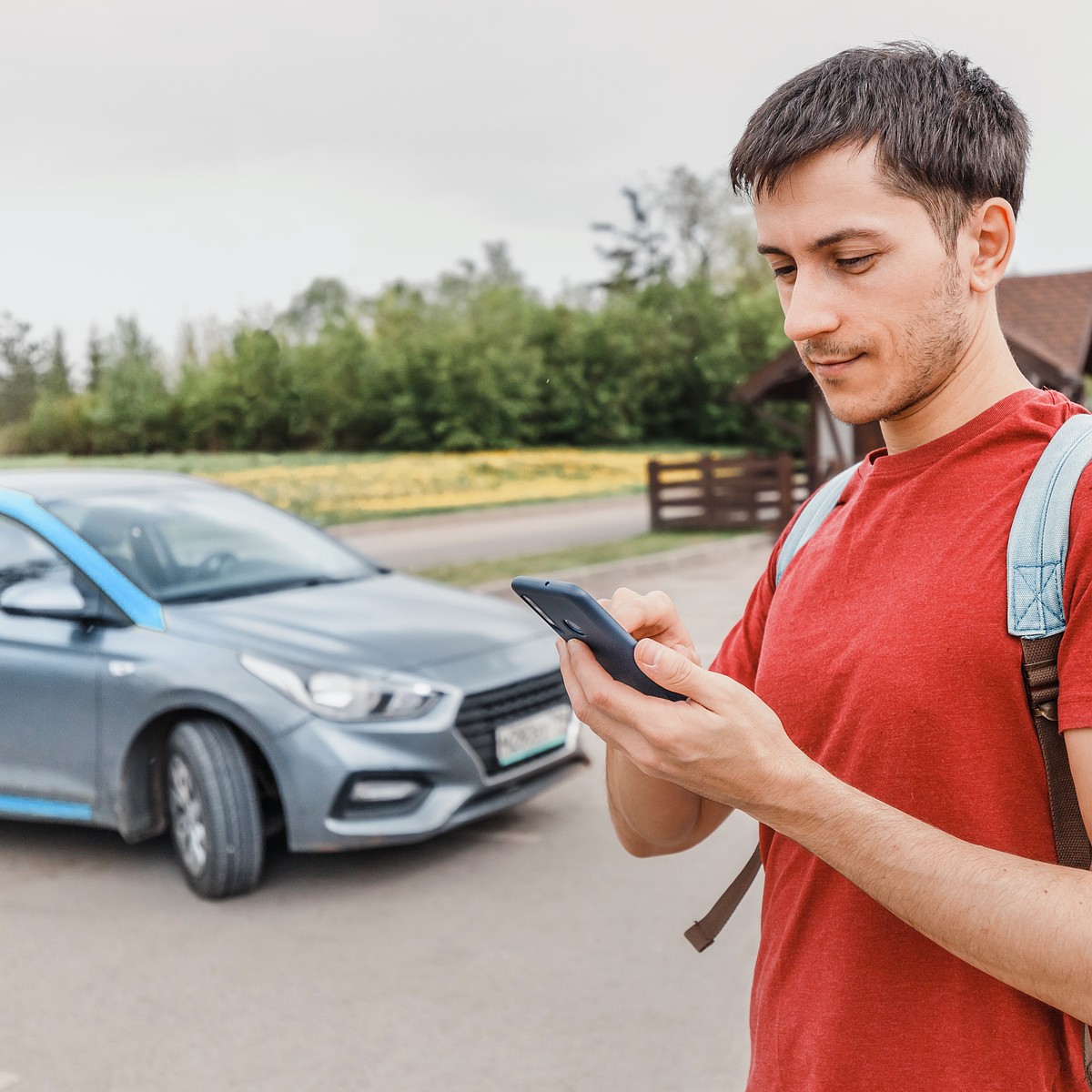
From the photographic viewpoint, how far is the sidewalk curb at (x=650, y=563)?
1309 cm

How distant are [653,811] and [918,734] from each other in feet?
1.55

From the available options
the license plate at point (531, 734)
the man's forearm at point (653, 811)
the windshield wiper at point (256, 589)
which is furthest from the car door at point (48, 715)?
the man's forearm at point (653, 811)

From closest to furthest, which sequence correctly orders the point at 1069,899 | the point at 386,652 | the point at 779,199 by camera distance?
the point at 1069,899
the point at 779,199
the point at 386,652

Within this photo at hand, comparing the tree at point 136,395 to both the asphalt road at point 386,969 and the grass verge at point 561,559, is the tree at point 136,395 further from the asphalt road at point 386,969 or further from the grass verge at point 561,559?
the asphalt road at point 386,969

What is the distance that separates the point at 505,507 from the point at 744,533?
8534 mm

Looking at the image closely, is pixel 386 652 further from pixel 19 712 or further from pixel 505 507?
pixel 505 507

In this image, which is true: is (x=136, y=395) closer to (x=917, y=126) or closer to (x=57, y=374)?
(x=57, y=374)

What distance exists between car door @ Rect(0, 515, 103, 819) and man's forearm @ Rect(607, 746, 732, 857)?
365 cm

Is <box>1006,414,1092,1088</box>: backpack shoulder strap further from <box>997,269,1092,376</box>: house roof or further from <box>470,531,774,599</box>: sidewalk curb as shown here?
<box>997,269,1092,376</box>: house roof

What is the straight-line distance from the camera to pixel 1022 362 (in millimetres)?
19141

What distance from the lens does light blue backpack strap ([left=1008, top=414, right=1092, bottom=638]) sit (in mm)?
1167

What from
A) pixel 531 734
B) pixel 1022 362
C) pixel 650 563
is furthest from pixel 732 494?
pixel 531 734

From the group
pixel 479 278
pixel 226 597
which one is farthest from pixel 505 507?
pixel 479 278

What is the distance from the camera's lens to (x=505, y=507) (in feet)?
89.6
